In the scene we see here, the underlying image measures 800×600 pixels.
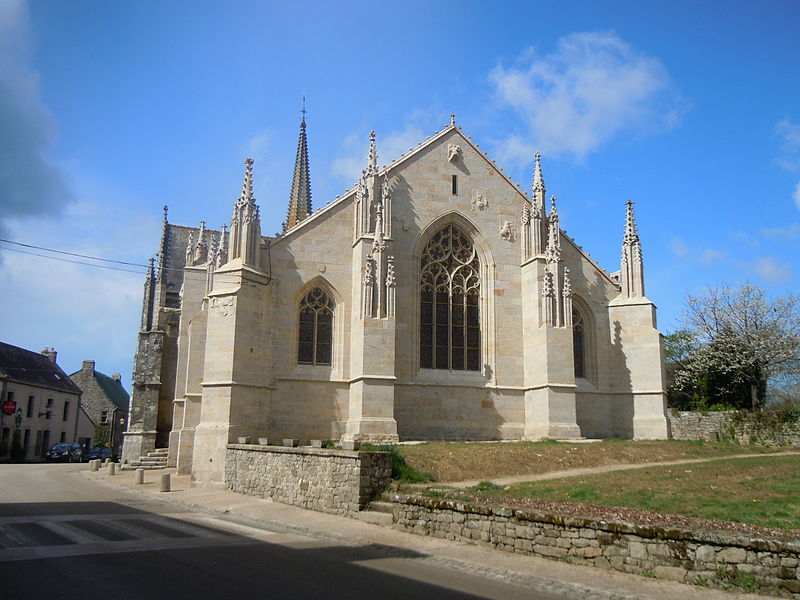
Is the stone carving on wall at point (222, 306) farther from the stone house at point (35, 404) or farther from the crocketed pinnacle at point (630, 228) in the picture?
the stone house at point (35, 404)

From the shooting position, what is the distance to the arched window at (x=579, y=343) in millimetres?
25328

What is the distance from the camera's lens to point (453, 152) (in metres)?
25.2

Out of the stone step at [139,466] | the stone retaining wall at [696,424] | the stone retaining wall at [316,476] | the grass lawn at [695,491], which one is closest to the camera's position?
the grass lawn at [695,491]

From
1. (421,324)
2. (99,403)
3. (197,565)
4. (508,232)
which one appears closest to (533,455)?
(421,324)

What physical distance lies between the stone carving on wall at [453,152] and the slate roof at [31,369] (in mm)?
33529

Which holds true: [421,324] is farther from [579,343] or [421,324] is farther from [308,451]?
[308,451]

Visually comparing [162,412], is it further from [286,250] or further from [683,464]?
[683,464]

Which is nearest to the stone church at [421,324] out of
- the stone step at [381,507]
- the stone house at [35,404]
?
the stone step at [381,507]

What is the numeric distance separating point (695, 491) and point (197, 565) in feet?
30.0

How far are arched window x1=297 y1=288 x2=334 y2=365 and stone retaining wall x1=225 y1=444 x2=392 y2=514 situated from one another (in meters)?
5.53

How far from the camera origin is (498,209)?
83.4 feet

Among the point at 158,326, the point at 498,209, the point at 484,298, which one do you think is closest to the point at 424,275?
the point at 484,298

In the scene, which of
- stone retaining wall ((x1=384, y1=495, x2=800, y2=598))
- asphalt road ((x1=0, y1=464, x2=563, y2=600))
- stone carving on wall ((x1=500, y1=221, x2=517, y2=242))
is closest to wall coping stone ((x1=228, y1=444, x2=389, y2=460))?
asphalt road ((x1=0, y1=464, x2=563, y2=600))

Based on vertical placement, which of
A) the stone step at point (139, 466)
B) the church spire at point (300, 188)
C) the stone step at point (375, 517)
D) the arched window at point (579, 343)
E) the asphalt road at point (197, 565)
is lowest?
the asphalt road at point (197, 565)
